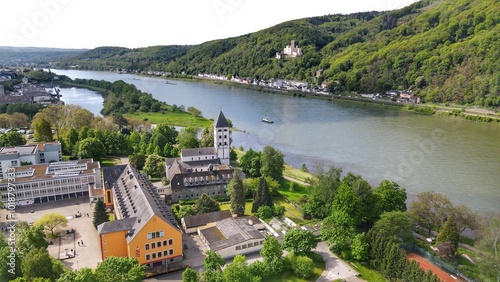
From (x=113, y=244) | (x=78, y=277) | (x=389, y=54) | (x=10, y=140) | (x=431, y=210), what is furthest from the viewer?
(x=389, y=54)

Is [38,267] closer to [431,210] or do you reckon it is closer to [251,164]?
[251,164]

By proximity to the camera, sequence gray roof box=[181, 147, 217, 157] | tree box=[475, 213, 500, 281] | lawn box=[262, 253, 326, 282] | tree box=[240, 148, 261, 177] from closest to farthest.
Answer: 1. tree box=[475, 213, 500, 281]
2. lawn box=[262, 253, 326, 282]
3. tree box=[240, 148, 261, 177]
4. gray roof box=[181, 147, 217, 157]

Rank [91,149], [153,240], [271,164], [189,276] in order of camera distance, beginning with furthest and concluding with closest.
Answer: [91,149]
[271,164]
[153,240]
[189,276]

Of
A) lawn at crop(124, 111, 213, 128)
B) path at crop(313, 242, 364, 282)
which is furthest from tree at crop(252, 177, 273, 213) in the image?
lawn at crop(124, 111, 213, 128)

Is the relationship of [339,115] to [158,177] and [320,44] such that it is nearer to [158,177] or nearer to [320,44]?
[158,177]

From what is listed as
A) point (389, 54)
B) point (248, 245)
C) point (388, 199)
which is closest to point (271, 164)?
point (388, 199)

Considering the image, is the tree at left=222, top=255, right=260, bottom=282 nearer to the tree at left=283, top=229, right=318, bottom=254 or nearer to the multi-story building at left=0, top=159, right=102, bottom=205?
the tree at left=283, top=229, right=318, bottom=254

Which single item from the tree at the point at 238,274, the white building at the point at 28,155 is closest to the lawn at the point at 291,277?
the tree at the point at 238,274

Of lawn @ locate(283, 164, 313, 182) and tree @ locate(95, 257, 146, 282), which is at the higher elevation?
tree @ locate(95, 257, 146, 282)
